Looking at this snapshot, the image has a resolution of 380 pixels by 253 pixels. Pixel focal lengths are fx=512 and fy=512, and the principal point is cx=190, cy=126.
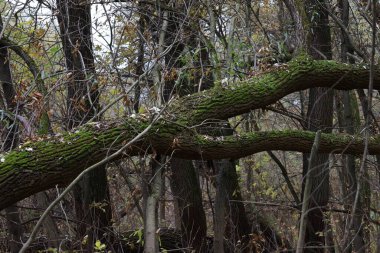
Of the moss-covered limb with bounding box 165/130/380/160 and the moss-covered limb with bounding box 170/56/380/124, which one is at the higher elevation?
the moss-covered limb with bounding box 170/56/380/124

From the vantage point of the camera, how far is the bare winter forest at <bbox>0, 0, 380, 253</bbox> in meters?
3.86

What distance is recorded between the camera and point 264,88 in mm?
4938

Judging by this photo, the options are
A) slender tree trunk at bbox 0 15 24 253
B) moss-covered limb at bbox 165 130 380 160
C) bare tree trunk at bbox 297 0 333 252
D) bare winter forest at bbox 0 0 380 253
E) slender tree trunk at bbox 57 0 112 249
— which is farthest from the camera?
bare tree trunk at bbox 297 0 333 252

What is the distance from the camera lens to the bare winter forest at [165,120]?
152 inches

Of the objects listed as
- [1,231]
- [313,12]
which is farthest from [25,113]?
[313,12]

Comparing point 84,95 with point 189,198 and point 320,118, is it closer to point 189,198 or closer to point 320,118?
point 189,198

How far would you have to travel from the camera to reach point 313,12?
6.73m

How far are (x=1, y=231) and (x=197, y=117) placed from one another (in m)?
3.53

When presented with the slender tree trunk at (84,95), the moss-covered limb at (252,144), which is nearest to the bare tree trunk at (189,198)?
the slender tree trunk at (84,95)

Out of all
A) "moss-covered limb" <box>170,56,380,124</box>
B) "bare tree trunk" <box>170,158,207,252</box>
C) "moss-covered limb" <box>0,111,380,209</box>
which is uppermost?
"moss-covered limb" <box>170,56,380,124</box>

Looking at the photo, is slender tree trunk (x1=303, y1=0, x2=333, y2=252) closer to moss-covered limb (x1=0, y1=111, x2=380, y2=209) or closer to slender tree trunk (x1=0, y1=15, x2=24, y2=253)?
moss-covered limb (x1=0, y1=111, x2=380, y2=209)

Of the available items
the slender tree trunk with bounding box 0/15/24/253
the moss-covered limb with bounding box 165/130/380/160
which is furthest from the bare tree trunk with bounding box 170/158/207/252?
the moss-covered limb with bounding box 165/130/380/160

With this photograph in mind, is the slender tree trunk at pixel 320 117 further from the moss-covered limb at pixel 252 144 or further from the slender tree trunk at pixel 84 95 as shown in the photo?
the slender tree trunk at pixel 84 95

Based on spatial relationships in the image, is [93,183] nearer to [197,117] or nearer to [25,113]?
[25,113]
